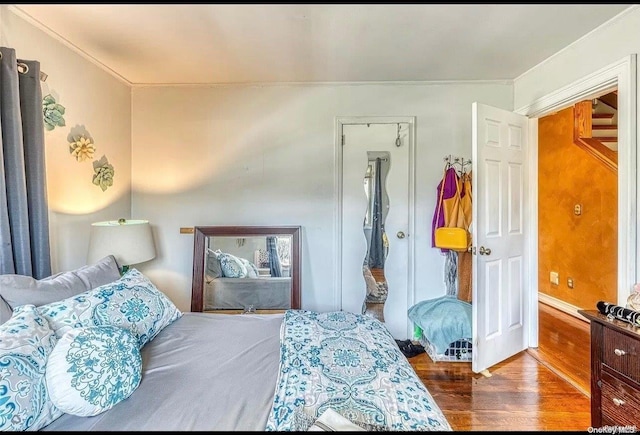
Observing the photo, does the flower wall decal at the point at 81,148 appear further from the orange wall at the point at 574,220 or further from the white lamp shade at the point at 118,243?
the orange wall at the point at 574,220

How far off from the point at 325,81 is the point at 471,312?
2335 mm

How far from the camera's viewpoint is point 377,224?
2777 mm

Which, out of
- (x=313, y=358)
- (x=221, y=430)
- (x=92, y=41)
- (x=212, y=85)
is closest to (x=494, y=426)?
(x=313, y=358)

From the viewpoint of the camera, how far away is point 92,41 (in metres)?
2.04

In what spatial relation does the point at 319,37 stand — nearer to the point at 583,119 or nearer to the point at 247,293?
the point at 247,293

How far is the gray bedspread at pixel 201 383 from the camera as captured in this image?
911mm

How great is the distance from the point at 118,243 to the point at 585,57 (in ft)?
11.0

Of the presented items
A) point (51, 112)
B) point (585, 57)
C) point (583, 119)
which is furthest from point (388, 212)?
point (51, 112)

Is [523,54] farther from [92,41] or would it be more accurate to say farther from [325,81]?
[92,41]

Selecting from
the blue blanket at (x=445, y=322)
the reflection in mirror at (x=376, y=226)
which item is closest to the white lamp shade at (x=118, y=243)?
the reflection in mirror at (x=376, y=226)

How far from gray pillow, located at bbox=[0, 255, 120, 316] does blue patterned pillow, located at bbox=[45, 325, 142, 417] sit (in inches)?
13.0

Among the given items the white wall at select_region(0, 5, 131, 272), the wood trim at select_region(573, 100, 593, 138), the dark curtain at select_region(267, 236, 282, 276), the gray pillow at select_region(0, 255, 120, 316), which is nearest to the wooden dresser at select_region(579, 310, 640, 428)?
the dark curtain at select_region(267, 236, 282, 276)

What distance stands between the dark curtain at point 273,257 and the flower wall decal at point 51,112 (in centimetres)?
167

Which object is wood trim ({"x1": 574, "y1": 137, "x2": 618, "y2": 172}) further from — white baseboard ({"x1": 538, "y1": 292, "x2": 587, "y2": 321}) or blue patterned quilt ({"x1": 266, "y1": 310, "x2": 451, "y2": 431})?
blue patterned quilt ({"x1": 266, "y1": 310, "x2": 451, "y2": 431})
